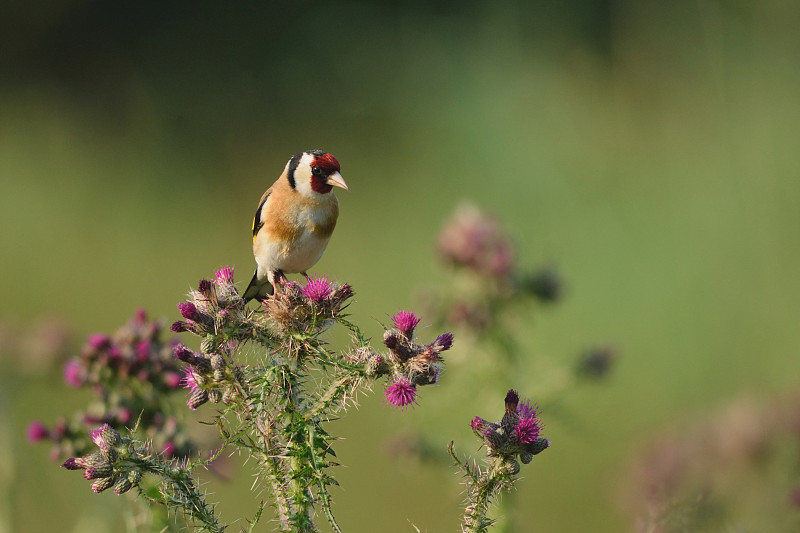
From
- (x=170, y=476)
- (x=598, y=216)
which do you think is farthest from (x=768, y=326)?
(x=170, y=476)

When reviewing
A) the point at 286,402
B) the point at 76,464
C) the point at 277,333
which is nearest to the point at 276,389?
the point at 286,402

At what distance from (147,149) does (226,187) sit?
980 mm

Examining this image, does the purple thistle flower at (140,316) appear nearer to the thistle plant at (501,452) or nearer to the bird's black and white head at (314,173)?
the bird's black and white head at (314,173)

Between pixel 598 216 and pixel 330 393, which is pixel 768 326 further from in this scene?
pixel 330 393

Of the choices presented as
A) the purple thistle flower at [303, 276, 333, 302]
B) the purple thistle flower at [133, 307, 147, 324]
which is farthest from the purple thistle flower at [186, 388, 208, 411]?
the purple thistle flower at [133, 307, 147, 324]

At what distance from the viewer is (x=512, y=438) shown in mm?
1533

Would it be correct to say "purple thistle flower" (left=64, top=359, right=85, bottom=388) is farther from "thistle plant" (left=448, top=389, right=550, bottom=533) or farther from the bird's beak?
"thistle plant" (left=448, top=389, right=550, bottom=533)

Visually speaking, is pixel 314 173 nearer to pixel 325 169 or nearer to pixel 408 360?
pixel 325 169

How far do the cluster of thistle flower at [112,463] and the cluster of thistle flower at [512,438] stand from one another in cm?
56

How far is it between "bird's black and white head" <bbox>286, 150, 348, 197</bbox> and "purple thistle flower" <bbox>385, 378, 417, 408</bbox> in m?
0.90

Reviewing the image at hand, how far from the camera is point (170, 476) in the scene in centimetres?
150

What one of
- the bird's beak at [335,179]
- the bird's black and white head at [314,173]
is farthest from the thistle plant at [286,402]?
the bird's black and white head at [314,173]

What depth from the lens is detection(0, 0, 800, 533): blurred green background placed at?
214 inches

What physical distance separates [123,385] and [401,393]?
0.94 m
